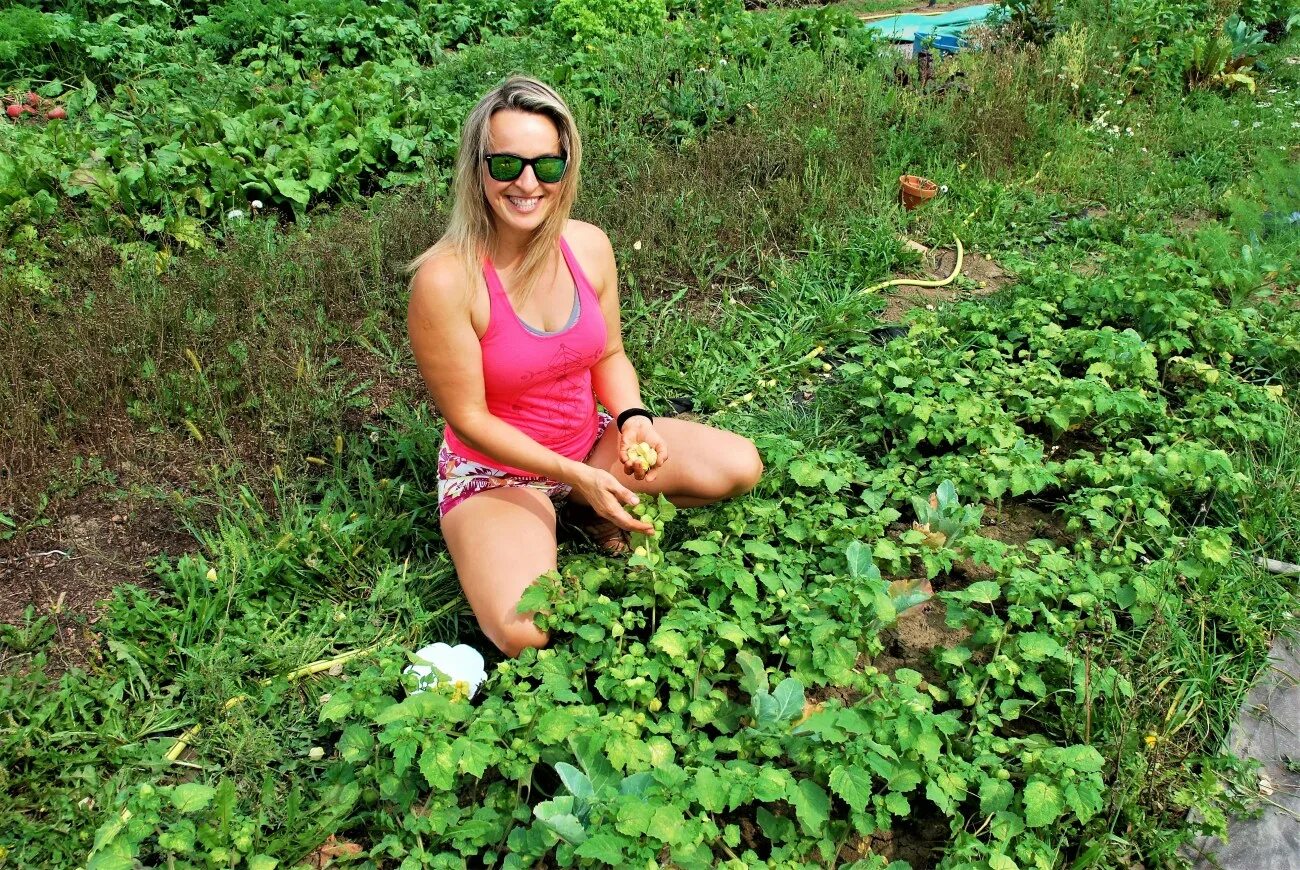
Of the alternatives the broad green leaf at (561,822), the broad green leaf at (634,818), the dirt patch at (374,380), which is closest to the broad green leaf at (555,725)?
the broad green leaf at (561,822)

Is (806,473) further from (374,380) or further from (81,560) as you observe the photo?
(81,560)

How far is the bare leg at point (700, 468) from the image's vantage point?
290cm

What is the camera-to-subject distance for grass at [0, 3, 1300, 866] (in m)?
2.41

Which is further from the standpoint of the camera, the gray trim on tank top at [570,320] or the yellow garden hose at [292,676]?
the gray trim on tank top at [570,320]

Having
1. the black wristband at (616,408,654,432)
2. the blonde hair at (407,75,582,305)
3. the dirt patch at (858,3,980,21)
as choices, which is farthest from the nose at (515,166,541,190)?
the dirt patch at (858,3,980,21)

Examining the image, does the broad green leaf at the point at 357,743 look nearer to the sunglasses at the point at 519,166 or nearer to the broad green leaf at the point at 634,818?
the broad green leaf at the point at 634,818

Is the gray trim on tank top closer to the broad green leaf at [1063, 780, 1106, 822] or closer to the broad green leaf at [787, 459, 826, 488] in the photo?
the broad green leaf at [787, 459, 826, 488]

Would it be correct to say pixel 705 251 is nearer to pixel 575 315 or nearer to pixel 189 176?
pixel 575 315

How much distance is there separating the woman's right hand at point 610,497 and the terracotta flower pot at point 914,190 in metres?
3.25

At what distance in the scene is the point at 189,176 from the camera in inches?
178

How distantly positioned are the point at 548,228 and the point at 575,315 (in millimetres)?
A: 261

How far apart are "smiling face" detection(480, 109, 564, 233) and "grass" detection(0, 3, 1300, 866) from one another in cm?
104

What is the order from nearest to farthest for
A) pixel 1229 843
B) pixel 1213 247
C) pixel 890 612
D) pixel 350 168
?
pixel 1229 843 < pixel 890 612 < pixel 1213 247 < pixel 350 168

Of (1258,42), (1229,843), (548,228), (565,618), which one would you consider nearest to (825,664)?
(565,618)
